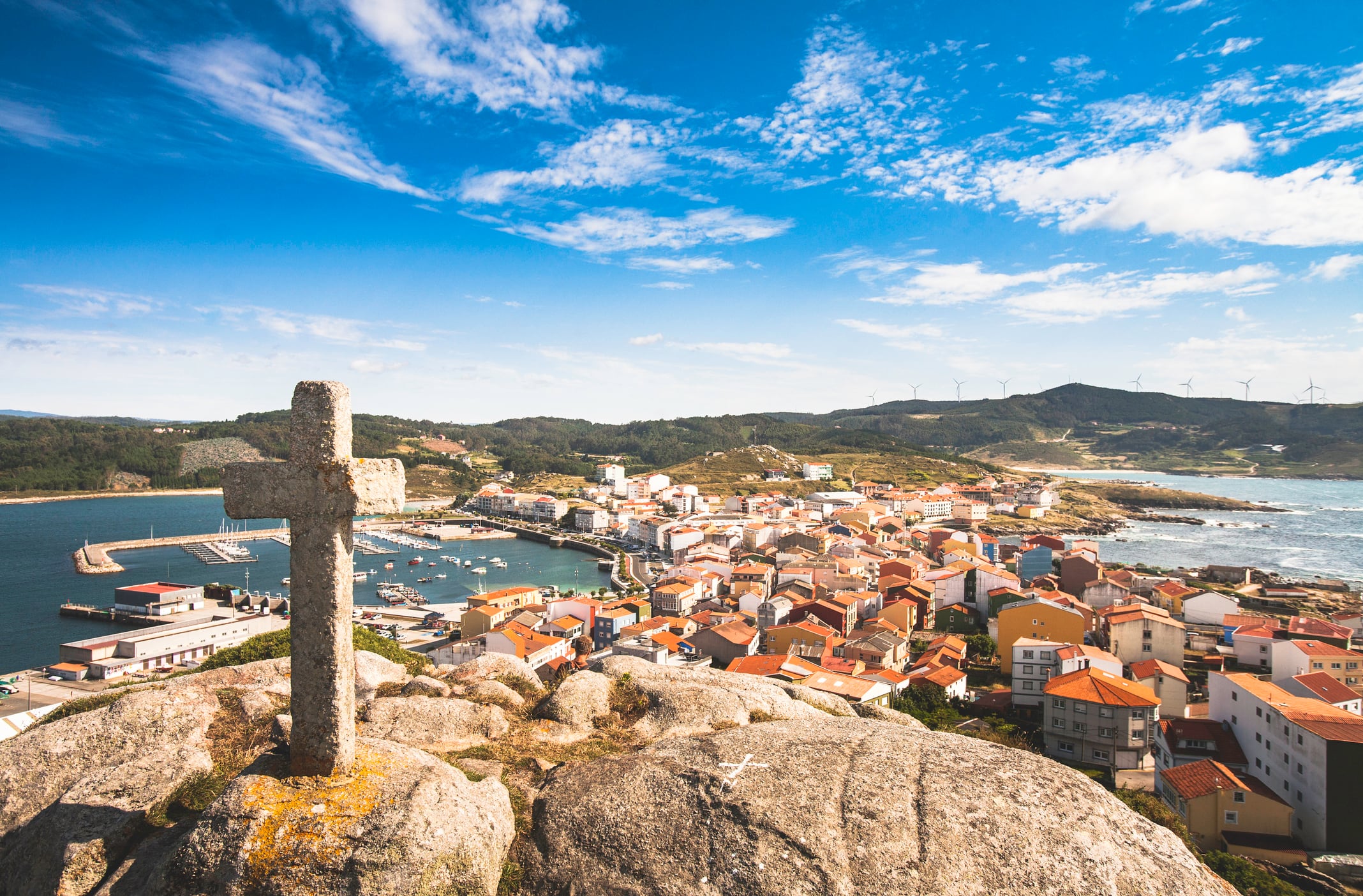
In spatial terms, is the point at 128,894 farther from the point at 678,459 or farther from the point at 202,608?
the point at 678,459

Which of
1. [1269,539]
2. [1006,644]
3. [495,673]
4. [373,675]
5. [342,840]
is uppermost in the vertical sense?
[342,840]

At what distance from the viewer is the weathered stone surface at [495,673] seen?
35.0ft

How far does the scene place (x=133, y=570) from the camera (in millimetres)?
61719

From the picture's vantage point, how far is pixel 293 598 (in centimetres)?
557

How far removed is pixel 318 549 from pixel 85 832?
9.96 ft

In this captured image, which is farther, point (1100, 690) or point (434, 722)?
point (1100, 690)

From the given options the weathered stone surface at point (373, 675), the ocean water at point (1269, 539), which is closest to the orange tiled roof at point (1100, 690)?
the weathered stone surface at point (373, 675)

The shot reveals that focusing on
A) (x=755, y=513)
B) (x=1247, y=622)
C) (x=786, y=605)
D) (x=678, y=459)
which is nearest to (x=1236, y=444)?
(x=678, y=459)

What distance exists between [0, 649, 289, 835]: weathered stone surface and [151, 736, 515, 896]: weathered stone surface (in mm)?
2422

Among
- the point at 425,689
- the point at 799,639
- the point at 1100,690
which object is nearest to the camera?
the point at 425,689

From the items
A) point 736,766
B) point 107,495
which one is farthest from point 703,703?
point 107,495

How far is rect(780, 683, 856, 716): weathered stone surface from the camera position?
1082 cm

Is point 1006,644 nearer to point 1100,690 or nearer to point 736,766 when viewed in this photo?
point 1100,690

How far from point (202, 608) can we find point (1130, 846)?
54.8 metres
